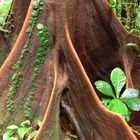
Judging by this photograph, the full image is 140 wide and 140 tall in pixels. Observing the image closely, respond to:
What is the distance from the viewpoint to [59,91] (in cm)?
347

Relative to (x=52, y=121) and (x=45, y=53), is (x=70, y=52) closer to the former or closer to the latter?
(x=45, y=53)

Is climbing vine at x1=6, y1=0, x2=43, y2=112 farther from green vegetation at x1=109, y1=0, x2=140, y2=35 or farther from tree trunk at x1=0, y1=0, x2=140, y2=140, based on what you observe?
green vegetation at x1=109, y1=0, x2=140, y2=35

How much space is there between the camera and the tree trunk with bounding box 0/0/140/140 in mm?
3412

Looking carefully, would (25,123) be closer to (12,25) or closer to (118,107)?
(118,107)

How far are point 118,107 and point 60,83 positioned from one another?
0.61 meters

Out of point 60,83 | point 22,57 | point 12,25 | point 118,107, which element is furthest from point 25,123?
point 12,25

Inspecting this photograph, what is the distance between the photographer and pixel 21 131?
3408 millimetres

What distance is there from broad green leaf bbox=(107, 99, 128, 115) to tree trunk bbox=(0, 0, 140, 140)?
0.08 metres

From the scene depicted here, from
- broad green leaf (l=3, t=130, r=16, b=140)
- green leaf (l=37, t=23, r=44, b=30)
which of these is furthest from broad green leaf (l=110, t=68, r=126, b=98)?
broad green leaf (l=3, t=130, r=16, b=140)

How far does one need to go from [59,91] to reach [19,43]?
2.43 ft

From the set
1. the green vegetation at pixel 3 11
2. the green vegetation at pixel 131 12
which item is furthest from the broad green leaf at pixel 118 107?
the green vegetation at pixel 131 12

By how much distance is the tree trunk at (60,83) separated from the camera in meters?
3.41

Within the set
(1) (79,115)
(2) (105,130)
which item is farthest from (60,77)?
(2) (105,130)

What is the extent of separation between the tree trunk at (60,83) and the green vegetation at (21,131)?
0.09 m
